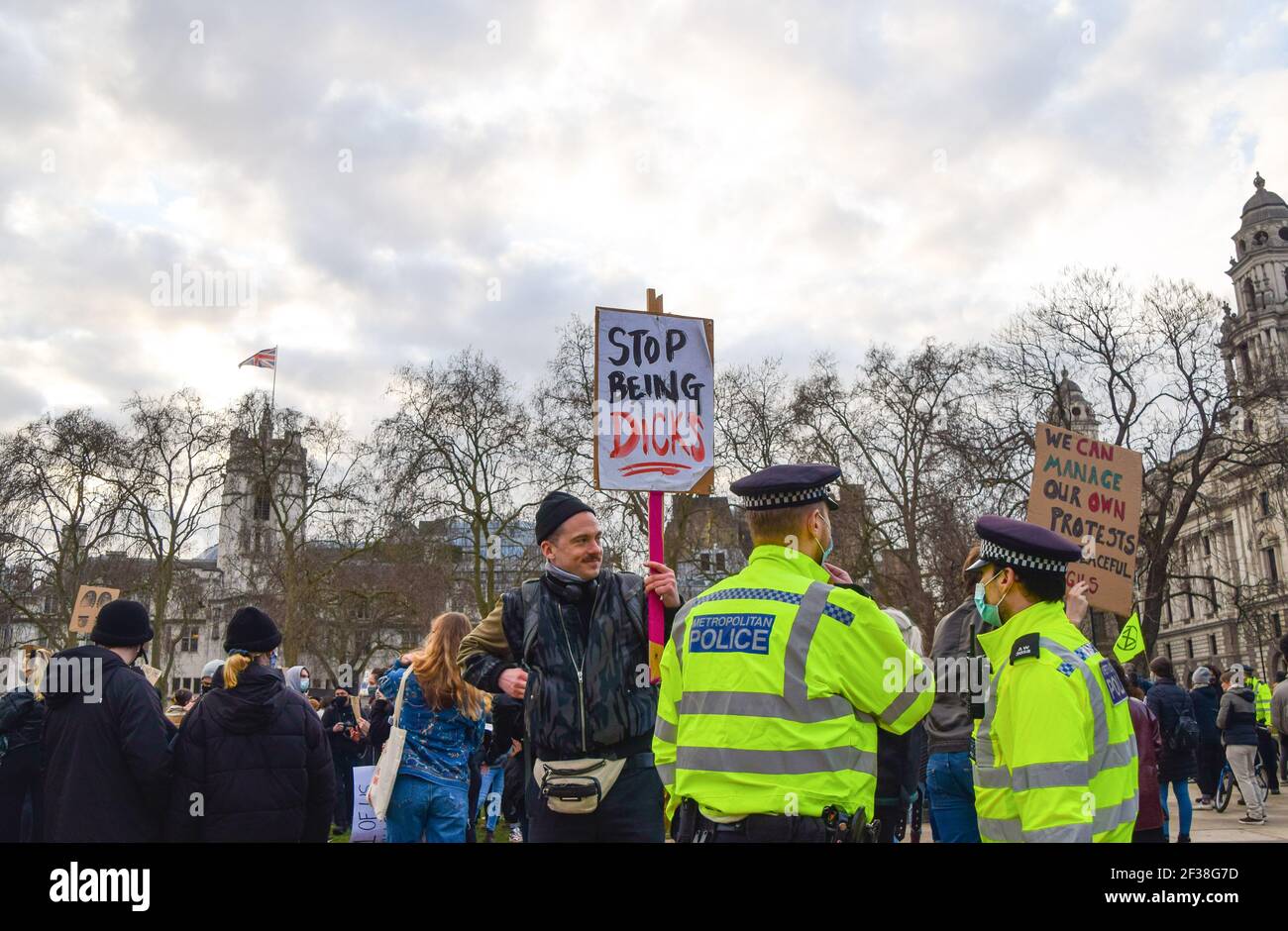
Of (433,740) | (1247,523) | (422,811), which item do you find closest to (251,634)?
(433,740)

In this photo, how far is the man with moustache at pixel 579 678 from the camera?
13.7 feet

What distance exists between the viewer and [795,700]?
3037mm

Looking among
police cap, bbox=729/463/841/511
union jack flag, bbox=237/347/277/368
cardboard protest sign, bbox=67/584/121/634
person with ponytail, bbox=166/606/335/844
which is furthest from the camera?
union jack flag, bbox=237/347/277/368

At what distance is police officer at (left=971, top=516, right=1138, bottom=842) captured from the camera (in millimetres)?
2965

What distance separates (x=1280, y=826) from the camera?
43.1ft

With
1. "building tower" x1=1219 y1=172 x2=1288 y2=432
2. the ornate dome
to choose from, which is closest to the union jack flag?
"building tower" x1=1219 y1=172 x2=1288 y2=432

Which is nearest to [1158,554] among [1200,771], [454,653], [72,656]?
[1200,771]

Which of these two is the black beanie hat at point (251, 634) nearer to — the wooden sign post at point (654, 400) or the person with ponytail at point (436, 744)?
the person with ponytail at point (436, 744)

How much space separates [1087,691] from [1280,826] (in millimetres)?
12415

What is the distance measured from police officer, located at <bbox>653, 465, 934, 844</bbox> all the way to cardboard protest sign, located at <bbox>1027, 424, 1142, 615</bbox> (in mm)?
4957

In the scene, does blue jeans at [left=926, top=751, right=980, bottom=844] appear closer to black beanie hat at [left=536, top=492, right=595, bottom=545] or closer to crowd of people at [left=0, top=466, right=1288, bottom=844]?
crowd of people at [left=0, top=466, right=1288, bottom=844]

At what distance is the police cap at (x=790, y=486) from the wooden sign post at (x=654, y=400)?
208cm

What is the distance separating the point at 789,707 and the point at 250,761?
10.0 ft
